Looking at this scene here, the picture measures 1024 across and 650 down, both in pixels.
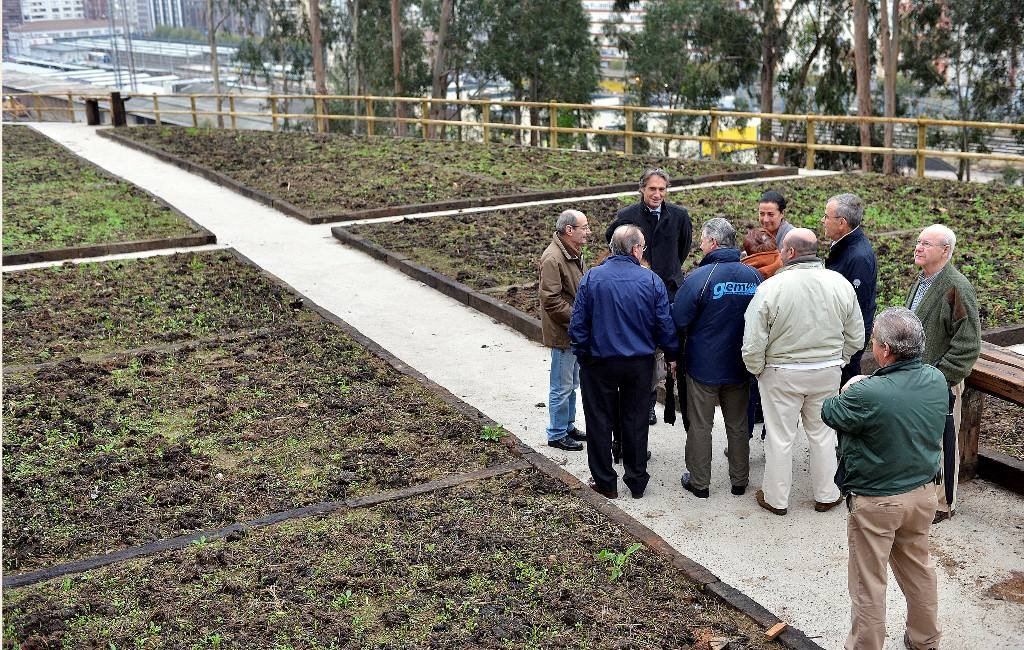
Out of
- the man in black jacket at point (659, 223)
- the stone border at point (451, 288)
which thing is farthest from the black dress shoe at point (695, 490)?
the stone border at point (451, 288)

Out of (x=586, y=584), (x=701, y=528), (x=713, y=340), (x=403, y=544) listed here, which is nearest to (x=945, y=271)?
(x=713, y=340)

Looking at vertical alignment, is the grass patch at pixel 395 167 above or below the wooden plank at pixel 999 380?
above

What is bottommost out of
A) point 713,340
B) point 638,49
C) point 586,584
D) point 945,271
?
point 586,584

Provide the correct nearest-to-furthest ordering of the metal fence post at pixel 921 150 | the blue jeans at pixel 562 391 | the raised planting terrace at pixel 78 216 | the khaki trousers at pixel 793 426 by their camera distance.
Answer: the khaki trousers at pixel 793 426
the blue jeans at pixel 562 391
the raised planting terrace at pixel 78 216
the metal fence post at pixel 921 150

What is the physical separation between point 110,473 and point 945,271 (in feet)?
17.8

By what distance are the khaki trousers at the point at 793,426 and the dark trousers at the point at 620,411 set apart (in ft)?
2.41

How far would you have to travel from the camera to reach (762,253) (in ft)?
23.2

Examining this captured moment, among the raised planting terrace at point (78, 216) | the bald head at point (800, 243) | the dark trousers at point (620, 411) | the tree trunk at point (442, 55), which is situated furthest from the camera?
the tree trunk at point (442, 55)

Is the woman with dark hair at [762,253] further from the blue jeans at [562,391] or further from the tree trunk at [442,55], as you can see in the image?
the tree trunk at [442,55]

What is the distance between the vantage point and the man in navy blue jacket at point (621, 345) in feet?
20.9

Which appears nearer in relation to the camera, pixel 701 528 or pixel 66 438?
pixel 701 528

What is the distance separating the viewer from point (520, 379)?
9016 millimetres

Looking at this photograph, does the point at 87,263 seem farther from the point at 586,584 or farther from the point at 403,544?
the point at 586,584

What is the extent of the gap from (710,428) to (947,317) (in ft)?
5.06
